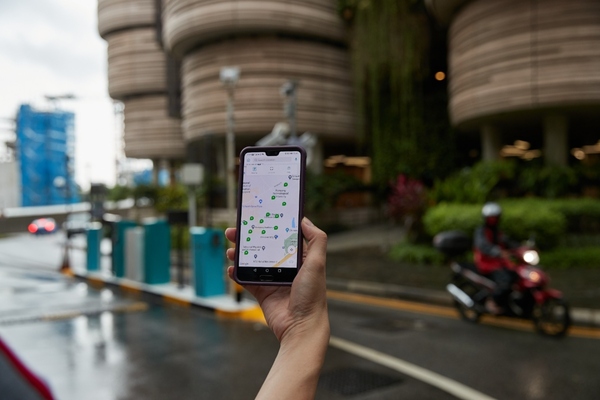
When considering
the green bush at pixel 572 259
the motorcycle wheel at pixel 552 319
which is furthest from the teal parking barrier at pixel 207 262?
the green bush at pixel 572 259

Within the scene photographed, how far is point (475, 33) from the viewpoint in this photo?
1730 centimetres

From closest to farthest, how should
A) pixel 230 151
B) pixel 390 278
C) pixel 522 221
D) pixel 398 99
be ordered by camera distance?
pixel 390 278 < pixel 522 221 < pixel 230 151 < pixel 398 99

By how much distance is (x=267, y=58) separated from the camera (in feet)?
88.3

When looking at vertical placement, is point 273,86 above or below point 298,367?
above

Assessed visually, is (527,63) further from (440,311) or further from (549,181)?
(440,311)

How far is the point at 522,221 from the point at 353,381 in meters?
8.85

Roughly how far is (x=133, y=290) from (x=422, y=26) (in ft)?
53.2

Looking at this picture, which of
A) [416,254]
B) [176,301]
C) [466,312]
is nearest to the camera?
[466,312]

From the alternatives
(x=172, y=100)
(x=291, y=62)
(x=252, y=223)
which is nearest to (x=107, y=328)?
(x=252, y=223)

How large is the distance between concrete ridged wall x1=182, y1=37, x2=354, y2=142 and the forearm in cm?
2553

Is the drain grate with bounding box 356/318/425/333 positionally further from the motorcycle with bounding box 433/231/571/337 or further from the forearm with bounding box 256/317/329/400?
the forearm with bounding box 256/317/329/400

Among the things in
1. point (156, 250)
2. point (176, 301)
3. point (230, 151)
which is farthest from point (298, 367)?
point (230, 151)

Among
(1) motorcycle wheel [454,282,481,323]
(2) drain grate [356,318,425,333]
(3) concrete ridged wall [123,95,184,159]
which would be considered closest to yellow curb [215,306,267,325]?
(2) drain grate [356,318,425,333]

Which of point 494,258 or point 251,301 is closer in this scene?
point 494,258
